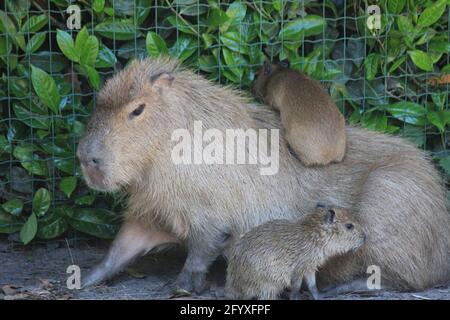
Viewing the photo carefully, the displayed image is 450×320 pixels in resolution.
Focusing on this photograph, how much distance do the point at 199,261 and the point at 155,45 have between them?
4.67 ft

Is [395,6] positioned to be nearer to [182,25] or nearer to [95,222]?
[182,25]

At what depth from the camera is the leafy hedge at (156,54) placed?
6469 millimetres

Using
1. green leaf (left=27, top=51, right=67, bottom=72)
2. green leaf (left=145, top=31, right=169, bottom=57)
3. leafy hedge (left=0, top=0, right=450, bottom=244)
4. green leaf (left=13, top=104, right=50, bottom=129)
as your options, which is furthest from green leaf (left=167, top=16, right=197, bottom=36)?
green leaf (left=13, top=104, right=50, bottom=129)

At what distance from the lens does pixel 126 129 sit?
5.48m

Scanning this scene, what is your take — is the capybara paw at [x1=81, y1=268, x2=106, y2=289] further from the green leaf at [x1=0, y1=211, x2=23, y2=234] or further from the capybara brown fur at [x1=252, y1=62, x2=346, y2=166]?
the capybara brown fur at [x1=252, y1=62, x2=346, y2=166]

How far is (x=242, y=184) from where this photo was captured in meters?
5.76

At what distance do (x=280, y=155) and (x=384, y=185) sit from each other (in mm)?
586

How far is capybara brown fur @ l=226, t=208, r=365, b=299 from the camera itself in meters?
5.41

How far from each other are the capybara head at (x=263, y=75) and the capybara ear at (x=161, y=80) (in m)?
0.80

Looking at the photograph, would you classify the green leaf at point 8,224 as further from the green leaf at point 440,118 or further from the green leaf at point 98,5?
the green leaf at point 440,118

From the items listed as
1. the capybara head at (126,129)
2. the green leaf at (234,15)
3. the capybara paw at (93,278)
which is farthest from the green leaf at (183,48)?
the capybara paw at (93,278)

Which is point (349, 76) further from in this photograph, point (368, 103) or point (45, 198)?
point (45, 198)

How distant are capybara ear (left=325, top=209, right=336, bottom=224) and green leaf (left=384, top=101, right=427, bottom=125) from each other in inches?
51.4

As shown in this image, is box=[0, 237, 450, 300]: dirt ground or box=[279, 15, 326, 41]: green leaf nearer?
box=[0, 237, 450, 300]: dirt ground
